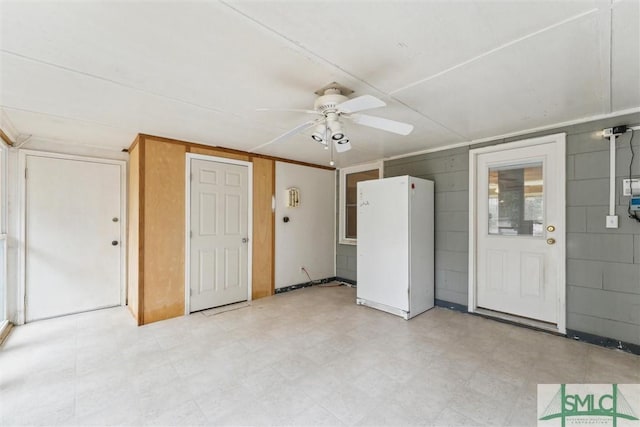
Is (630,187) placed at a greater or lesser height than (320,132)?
lesser

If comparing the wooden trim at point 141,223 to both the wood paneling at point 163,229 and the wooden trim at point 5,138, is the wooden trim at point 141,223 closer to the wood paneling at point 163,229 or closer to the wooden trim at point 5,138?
the wood paneling at point 163,229

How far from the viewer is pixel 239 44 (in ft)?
5.30

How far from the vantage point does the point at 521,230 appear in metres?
3.32

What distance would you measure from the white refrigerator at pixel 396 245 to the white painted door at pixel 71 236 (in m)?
3.46

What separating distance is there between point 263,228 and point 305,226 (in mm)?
867

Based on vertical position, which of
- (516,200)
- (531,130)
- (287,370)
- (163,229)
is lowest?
(287,370)

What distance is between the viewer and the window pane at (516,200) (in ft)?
10.5

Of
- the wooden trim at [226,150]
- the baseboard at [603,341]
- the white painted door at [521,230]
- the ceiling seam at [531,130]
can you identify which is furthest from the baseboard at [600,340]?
the wooden trim at [226,150]

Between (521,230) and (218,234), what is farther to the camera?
(218,234)

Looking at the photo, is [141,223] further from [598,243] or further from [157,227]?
[598,243]

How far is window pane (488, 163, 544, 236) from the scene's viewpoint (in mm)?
3205

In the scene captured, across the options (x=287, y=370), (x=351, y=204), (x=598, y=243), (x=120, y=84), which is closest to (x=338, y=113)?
(x=120, y=84)

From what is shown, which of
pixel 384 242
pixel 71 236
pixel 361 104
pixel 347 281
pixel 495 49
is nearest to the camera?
pixel 495 49

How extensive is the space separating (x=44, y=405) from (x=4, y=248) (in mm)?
2306
